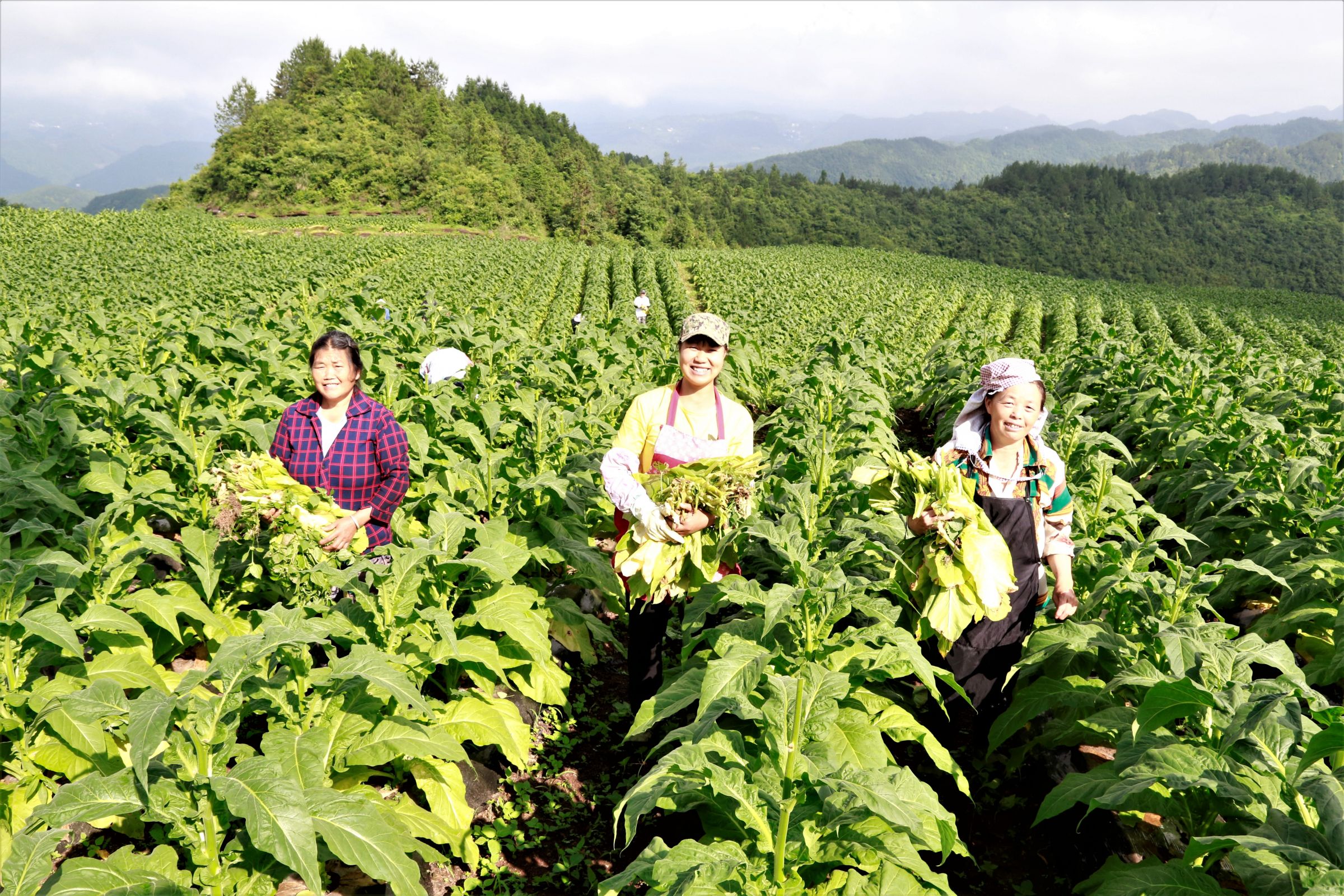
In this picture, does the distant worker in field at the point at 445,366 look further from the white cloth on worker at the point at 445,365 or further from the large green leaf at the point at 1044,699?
the large green leaf at the point at 1044,699

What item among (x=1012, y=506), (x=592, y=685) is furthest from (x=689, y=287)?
(x=1012, y=506)

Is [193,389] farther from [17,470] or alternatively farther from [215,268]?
[215,268]

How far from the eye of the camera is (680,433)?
3.83 meters

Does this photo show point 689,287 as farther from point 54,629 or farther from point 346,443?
point 54,629

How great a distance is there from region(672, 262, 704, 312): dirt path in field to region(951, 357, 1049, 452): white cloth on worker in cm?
2412

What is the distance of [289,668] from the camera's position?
3.04 metres

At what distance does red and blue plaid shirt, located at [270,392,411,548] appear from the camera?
4180 mm

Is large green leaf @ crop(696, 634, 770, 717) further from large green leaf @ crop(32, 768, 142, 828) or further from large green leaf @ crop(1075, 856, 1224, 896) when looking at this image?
large green leaf @ crop(32, 768, 142, 828)

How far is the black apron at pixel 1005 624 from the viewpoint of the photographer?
354 cm

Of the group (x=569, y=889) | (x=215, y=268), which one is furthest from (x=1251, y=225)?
(x=569, y=889)

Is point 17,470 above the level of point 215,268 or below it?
below

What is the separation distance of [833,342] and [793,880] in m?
13.7

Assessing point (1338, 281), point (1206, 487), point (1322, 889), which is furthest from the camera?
point (1338, 281)

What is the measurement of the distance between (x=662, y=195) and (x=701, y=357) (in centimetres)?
11156
